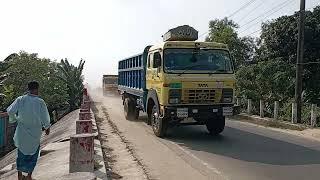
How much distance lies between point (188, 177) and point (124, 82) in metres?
13.6

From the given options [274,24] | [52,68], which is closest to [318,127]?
[274,24]

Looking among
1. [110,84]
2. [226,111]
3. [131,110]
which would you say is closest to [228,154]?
[226,111]

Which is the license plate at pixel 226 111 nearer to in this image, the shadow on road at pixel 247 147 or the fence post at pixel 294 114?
the shadow on road at pixel 247 147

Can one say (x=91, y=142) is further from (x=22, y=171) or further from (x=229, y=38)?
(x=229, y=38)

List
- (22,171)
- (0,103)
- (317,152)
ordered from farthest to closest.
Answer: (0,103)
(317,152)
(22,171)

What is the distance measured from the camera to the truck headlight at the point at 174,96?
495 inches

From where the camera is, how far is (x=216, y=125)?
14266mm

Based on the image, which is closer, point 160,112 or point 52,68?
point 160,112

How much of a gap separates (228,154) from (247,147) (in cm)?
136

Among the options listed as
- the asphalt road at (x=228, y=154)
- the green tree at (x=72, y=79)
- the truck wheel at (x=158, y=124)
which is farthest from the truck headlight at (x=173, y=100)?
the green tree at (x=72, y=79)

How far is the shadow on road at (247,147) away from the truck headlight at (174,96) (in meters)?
1.17

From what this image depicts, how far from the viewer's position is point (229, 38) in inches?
1697

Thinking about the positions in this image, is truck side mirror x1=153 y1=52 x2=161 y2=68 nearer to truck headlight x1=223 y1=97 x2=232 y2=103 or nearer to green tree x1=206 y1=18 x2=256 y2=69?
truck headlight x1=223 y1=97 x2=232 y2=103

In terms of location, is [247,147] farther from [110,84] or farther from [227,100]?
[110,84]
